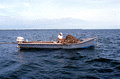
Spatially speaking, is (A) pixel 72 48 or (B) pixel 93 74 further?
(A) pixel 72 48

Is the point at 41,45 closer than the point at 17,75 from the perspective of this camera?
No

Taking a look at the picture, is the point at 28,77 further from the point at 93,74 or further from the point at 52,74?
the point at 93,74

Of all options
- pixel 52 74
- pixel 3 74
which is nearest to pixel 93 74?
pixel 52 74

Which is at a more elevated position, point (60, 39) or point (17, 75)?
point (60, 39)

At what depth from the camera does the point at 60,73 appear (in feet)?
36.5

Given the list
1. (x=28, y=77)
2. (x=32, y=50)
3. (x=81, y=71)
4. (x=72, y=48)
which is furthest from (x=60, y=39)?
(x=28, y=77)

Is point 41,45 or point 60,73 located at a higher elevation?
point 41,45

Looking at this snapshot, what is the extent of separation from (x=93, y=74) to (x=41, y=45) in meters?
13.1

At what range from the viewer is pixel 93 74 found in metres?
10.7

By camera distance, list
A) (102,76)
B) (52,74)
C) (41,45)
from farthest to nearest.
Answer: (41,45) < (52,74) < (102,76)

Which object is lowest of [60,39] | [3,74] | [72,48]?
[3,74]

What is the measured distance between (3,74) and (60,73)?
6.03 m

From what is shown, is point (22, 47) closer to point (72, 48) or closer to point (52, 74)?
point (72, 48)

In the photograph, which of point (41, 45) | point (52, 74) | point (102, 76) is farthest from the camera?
point (41, 45)
